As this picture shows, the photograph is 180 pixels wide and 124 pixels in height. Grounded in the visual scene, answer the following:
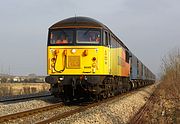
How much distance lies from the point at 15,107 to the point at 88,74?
339 cm

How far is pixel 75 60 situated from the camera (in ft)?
52.5

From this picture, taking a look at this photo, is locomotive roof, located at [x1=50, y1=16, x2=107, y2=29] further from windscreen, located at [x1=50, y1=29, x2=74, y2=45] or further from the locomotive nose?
the locomotive nose

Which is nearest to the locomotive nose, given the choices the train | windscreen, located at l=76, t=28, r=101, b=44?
the train

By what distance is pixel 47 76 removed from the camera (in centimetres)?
1571

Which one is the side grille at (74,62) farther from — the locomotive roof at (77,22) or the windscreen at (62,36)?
the locomotive roof at (77,22)

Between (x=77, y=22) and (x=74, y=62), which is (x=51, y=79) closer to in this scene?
(x=74, y=62)

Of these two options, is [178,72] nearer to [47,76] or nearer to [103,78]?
[103,78]

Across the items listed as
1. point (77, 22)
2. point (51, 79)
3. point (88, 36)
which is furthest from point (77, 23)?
point (51, 79)

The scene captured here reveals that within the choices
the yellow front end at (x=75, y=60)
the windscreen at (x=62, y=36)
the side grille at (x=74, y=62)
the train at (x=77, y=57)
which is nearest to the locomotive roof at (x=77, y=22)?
the train at (x=77, y=57)

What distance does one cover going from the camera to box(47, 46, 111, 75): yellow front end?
15.9 metres

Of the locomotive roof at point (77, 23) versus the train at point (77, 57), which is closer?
the train at point (77, 57)

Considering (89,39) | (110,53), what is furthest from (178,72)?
(89,39)

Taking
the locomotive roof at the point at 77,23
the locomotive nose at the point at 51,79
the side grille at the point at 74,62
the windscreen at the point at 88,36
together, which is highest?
the locomotive roof at the point at 77,23

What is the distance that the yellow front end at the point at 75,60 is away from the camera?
15898 mm
